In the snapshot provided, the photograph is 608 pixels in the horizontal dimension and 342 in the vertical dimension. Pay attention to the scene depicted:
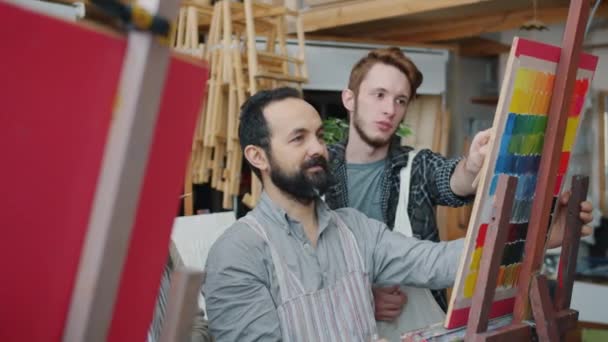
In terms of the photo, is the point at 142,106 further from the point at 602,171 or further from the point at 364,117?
the point at 602,171

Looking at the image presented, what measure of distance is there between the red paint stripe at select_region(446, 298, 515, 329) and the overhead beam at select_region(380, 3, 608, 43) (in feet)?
9.83

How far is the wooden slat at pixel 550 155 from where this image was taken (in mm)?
1422

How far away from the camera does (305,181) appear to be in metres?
1.62

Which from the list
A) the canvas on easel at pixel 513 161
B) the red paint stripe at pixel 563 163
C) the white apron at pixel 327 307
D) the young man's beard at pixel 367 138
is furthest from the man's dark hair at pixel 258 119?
the red paint stripe at pixel 563 163

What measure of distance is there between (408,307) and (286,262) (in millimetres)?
549

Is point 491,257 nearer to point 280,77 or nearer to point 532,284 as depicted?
point 532,284

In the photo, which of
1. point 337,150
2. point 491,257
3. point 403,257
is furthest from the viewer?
point 337,150

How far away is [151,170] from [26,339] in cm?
23

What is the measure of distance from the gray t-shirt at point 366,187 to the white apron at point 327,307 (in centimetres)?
43

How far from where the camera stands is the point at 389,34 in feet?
15.9

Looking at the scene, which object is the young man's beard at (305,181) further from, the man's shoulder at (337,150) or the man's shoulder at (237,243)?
the man's shoulder at (337,150)

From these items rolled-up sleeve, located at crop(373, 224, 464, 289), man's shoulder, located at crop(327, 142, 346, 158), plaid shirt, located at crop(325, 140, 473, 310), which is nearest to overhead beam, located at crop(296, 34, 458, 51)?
man's shoulder, located at crop(327, 142, 346, 158)

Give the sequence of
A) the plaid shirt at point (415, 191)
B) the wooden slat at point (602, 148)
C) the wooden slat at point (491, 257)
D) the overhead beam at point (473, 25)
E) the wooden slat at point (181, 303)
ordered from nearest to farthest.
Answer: the wooden slat at point (181, 303) < the wooden slat at point (491, 257) < the plaid shirt at point (415, 191) < the overhead beam at point (473, 25) < the wooden slat at point (602, 148)

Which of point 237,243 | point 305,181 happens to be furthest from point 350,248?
point 237,243
